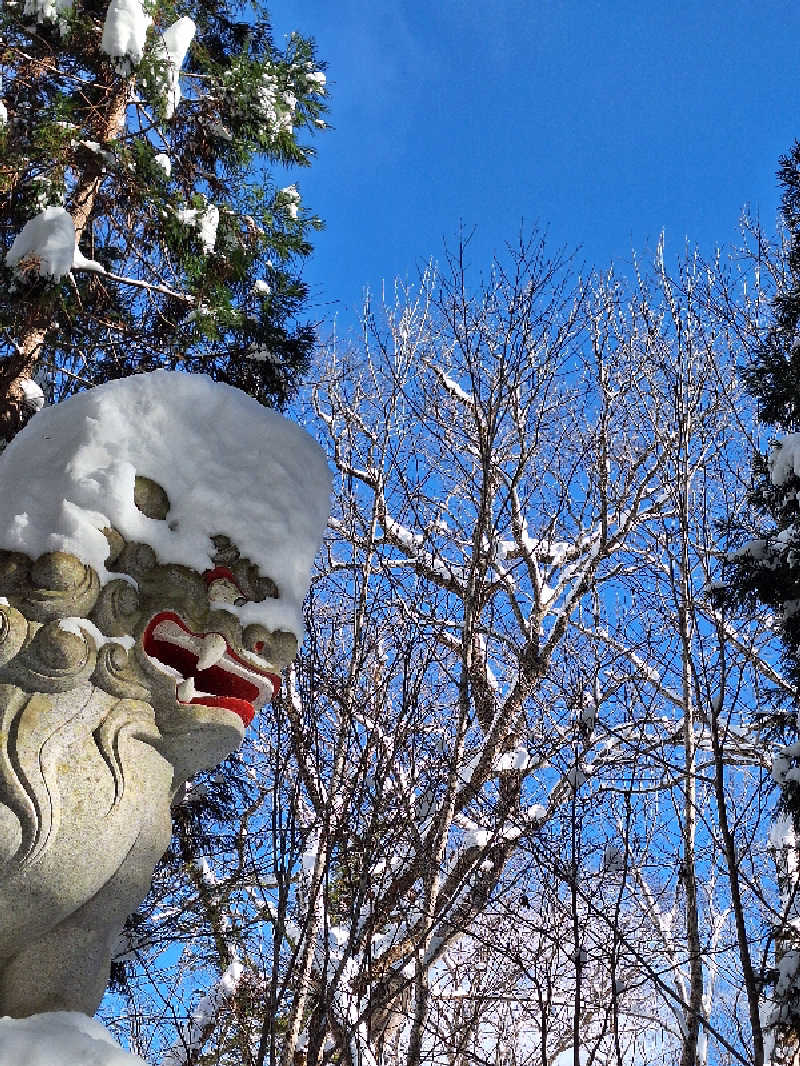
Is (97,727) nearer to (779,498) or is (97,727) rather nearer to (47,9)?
(779,498)

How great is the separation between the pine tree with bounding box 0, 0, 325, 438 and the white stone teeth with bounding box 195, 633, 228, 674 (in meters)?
3.41

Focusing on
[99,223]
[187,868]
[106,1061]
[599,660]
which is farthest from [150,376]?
[99,223]

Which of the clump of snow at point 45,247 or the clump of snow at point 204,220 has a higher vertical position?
the clump of snow at point 204,220

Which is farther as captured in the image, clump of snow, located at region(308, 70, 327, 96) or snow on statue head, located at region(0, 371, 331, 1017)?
clump of snow, located at region(308, 70, 327, 96)

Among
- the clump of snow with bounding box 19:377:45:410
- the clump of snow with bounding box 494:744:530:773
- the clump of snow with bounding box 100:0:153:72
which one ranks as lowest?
the clump of snow with bounding box 494:744:530:773

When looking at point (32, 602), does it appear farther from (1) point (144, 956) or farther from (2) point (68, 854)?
(1) point (144, 956)

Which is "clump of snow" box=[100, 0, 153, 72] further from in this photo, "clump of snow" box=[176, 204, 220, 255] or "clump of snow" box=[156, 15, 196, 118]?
"clump of snow" box=[176, 204, 220, 255]

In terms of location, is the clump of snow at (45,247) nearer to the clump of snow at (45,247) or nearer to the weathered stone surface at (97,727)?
the clump of snow at (45,247)

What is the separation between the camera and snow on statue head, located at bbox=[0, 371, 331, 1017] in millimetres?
2424

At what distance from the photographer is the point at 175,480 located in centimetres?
293

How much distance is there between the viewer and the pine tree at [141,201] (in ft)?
19.8

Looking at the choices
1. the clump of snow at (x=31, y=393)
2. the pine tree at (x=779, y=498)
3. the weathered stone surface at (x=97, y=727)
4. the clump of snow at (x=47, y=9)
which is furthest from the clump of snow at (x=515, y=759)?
the clump of snow at (x=47, y=9)

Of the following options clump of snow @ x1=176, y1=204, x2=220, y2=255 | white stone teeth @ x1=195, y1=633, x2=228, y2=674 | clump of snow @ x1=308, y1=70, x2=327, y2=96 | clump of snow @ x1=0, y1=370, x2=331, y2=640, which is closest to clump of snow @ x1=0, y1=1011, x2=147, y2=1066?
white stone teeth @ x1=195, y1=633, x2=228, y2=674

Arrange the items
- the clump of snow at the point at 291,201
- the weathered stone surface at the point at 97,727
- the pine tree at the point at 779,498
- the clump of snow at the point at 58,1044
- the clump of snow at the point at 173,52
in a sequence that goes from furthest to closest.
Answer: the clump of snow at the point at 291,201 < the clump of snow at the point at 173,52 < the pine tree at the point at 779,498 < the weathered stone surface at the point at 97,727 < the clump of snow at the point at 58,1044
